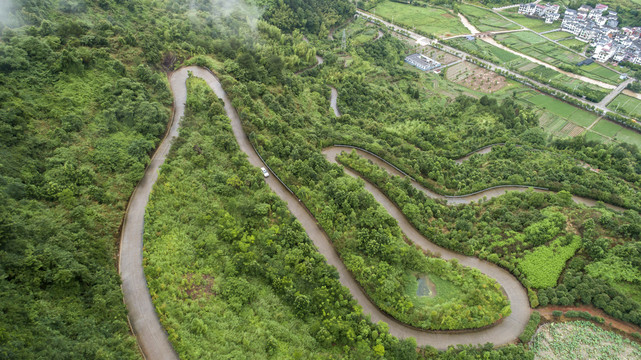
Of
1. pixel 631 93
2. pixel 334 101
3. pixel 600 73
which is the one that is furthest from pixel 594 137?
pixel 334 101

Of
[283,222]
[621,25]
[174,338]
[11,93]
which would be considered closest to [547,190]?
[283,222]

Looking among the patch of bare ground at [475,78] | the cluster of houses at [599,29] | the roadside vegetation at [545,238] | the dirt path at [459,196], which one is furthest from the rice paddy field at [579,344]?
the cluster of houses at [599,29]

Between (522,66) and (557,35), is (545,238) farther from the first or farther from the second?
(557,35)

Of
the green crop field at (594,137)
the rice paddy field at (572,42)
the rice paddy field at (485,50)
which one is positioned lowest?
the green crop field at (594,137)

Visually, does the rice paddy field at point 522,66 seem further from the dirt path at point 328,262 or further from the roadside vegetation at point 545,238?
the dirt path at point 328,262

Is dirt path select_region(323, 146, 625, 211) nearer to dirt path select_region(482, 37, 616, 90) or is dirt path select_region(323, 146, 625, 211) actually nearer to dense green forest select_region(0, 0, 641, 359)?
dense green forest select_region(0, 0, 641, 359)

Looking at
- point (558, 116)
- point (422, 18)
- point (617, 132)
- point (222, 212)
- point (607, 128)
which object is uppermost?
point (422, 18)

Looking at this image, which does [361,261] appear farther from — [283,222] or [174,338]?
[174,338]
